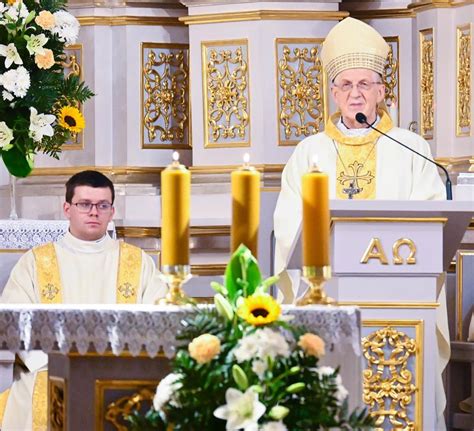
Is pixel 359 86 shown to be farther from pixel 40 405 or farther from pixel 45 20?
pixel 40 405

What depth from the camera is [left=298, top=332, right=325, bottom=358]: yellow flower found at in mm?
4164

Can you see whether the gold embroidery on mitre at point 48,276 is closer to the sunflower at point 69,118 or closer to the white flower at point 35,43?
the sunflower at point 69,118

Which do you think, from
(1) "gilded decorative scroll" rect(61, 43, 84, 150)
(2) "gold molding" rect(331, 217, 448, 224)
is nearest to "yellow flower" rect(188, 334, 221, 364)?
(2) "gold molding" rect(331, 217, 448, 224)

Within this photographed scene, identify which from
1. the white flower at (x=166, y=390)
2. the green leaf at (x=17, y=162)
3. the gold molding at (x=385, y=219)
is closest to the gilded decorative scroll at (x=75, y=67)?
the green leaf at (x=17, y=162)

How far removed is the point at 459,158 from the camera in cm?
921

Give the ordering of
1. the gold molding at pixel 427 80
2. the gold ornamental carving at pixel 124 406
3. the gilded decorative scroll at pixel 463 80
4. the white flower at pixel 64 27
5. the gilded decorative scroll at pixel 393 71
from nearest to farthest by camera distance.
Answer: the gold ornamental carving at pixel 124 406
the white flower at pixel 64 27
the gilded decorative scroll at pixel 463 80
the gold molding at pixel 427 80
the gilded decorative scroll at pixel 393 71

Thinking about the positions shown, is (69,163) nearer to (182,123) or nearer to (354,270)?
(182,123)

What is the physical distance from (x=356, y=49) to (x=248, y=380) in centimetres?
401

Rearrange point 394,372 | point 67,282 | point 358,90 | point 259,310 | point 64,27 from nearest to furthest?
point 259,310 < point 394,372 < point 64,27 < point 67,282 < point 358,90

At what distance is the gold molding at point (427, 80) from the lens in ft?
30.9

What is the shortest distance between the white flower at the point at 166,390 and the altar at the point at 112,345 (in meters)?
0.15

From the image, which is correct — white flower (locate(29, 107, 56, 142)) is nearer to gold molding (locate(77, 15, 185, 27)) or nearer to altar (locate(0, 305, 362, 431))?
altar (locate(0, 305, 362, 431))

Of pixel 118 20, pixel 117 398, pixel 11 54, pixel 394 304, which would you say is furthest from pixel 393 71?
pixel 117 398

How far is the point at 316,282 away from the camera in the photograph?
14.4 feet
